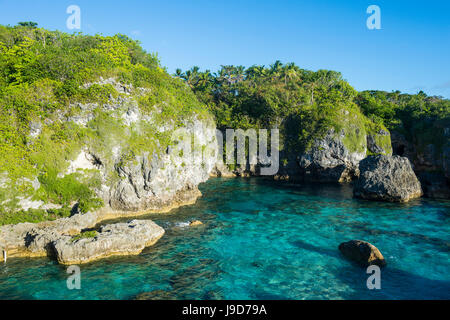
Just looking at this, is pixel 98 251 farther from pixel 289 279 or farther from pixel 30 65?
pixel 30 65

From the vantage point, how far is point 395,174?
3366 centimetres

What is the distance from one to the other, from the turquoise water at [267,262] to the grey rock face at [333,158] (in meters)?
15.7

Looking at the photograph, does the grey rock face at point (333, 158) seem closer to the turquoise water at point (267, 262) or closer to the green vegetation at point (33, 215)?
the turquoise water at point (267, 262)

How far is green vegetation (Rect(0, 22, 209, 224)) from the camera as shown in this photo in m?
21.9

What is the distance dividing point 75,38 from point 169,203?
25.3 metres

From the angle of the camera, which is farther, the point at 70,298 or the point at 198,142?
the point at 198,142

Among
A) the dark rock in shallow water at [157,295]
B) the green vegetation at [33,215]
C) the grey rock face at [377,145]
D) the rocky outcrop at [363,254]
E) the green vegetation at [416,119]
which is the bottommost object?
the dark rock in shallow water at [157,295]

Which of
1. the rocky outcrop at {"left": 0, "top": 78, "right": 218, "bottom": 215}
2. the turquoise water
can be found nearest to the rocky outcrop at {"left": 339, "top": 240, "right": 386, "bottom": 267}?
the turquoise water

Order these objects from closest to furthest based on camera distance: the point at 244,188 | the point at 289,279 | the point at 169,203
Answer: the point at 289,279 < the point at 169,203 < the point at 244,188

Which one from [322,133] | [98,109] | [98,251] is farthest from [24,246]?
[322,133]

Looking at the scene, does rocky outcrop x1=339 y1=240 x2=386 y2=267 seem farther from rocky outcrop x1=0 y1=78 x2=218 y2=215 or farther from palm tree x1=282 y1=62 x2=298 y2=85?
palm tree x1=282 y1=62 x2=298 y2=85

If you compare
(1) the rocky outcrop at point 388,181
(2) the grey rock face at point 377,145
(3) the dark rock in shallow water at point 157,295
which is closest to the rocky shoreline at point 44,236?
(3) the dark rock in shallow water at point 157,295

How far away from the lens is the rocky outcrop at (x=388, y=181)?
32.9m

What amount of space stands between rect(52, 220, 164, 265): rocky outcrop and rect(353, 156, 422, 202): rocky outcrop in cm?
2643
